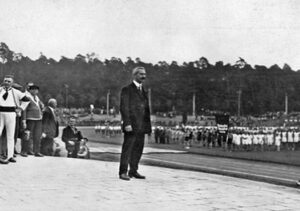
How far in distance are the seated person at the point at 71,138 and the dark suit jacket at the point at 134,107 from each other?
12.5ft

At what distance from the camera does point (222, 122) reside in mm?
34000

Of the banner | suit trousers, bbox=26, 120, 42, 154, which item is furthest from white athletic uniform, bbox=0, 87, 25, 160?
the banner

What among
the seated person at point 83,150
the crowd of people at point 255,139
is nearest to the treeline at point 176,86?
the crowd of people at point 255,139

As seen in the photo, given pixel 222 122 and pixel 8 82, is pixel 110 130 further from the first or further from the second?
pixel 8 82

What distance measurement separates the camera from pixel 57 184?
6.59 metres

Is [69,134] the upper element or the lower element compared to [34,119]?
lower

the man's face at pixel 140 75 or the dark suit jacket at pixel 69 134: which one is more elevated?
the man's face at pixel 140 75

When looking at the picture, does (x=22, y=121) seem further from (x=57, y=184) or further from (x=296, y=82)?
(x=296, y=82)

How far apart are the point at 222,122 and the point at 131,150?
2696cm

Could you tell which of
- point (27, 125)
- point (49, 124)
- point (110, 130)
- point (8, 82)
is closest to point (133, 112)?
point (8, 82)

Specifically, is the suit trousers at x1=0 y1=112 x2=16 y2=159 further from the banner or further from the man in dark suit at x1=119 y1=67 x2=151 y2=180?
the banner

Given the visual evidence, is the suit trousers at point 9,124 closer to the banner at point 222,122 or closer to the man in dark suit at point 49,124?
the man in dark suit at point 49,124

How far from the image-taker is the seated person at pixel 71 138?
Answer: 36.2 feet

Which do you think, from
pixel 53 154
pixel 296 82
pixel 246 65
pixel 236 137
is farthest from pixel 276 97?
pixel 53 154
